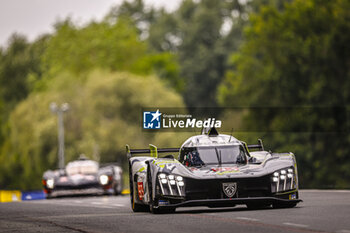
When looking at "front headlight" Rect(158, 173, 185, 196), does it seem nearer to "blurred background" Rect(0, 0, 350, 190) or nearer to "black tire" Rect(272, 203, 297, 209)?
"black tire" Rect(272, 203, 297, 209)

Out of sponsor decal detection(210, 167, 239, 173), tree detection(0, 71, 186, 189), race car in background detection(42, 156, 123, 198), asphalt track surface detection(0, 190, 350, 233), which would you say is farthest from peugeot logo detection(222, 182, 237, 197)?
tree detection(0, 71, 186, 189)

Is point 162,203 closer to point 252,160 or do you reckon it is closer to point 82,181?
point 252,160

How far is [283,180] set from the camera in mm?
15086

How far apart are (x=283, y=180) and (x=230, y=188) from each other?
0.95m

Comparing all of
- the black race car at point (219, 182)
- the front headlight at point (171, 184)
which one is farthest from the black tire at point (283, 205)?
the front headlight at point (171, 184)

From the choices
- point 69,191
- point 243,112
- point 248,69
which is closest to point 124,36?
point 248,69

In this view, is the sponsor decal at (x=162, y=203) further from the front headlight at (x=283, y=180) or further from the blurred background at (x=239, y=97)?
the blurred background at (x=239, y=97)

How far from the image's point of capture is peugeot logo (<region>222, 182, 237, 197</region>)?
14734 millimetres

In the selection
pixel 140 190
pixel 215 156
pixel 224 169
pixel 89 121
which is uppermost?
pixel 89 121

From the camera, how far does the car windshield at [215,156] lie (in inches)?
636

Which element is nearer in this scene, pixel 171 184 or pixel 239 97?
pixel 171 184

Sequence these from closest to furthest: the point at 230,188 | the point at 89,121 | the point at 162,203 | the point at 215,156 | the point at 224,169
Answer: the point at 230,188 → the point at 162,203 → the point at 224,169 → the point at 215,156 → the point at 89,121

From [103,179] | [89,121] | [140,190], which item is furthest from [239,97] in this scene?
[140,190]

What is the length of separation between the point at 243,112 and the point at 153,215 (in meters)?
51.1
